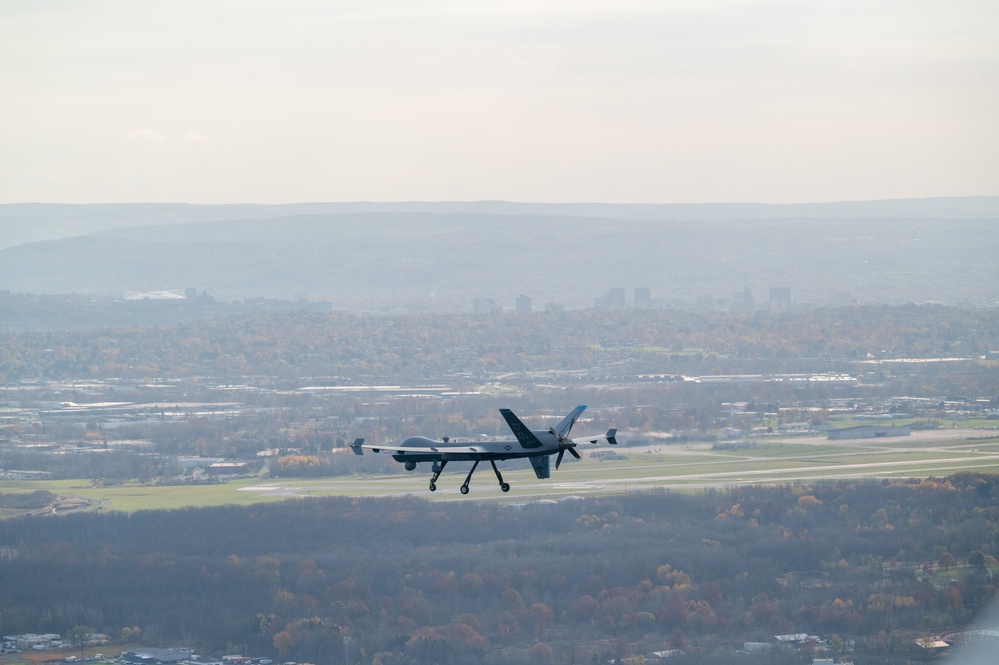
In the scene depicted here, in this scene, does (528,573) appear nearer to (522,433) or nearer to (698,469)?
(698,469)

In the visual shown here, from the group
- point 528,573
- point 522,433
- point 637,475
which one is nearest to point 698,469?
point 637,475

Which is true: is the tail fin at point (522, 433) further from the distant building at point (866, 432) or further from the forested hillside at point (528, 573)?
the distant building at point (866, 432)

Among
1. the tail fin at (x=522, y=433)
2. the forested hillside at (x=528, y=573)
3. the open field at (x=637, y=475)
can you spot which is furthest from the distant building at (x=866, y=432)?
the tail fin at (x=522, y=433)

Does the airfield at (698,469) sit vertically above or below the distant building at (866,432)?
below

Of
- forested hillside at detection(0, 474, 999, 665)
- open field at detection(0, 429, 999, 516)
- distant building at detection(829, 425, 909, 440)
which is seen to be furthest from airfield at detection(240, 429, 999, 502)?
forested hillside at detection(0, 474, 999, 665)

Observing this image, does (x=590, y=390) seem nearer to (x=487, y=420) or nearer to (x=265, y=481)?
(x=487, y=420)

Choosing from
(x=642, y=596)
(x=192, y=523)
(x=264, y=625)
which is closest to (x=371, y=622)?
(x=264, y=625)
